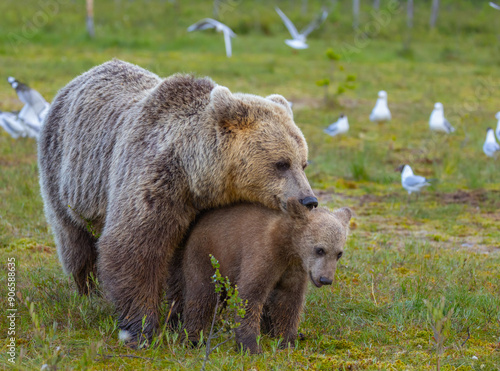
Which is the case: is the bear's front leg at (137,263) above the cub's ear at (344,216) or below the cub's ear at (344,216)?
below

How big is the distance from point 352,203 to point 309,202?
523cm

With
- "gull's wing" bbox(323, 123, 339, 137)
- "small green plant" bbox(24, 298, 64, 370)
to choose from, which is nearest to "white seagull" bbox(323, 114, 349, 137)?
"gull's wing" bbox(323, 123, 339, 137)

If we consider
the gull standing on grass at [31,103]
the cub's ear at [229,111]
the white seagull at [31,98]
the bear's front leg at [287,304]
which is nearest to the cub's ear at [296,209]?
the bear's front leg at [287,304]

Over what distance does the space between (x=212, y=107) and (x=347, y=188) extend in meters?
5.83

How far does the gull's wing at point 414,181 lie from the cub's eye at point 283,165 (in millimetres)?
5295

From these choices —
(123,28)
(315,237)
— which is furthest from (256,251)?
(123,28)

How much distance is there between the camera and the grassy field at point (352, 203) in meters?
4.35

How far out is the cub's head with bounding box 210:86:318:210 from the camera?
4379mm

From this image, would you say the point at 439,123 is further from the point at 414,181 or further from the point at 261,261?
the point at 261,261

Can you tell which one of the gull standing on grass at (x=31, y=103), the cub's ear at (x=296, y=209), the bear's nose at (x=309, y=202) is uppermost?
the bear's nose at (x=309, y=202)

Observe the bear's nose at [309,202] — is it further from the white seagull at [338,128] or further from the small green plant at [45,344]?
the white seagull at [338,128]

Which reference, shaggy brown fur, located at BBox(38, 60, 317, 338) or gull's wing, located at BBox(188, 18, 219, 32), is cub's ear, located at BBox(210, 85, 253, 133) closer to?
shaggy brown fur, located at BBox(38, 60, 317, 338)

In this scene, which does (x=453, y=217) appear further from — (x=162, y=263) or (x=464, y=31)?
(x=464, y=31)

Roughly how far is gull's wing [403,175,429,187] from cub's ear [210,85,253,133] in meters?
5.33
